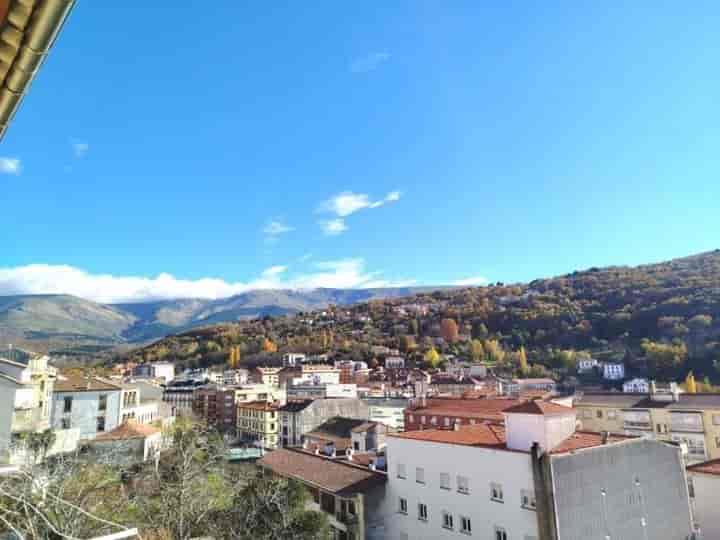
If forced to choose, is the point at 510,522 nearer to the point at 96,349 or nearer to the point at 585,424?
the point at 585,424

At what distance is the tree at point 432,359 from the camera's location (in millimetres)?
124325

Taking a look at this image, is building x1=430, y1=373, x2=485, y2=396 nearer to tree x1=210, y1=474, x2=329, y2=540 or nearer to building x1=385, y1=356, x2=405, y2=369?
building x1=385, y1=356, x2=405, y2=369

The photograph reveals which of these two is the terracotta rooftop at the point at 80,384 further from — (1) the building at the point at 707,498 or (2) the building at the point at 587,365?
(2) the building at the point at 587,365

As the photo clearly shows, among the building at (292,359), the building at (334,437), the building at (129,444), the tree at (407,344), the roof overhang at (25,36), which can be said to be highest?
the tree at (407,344)

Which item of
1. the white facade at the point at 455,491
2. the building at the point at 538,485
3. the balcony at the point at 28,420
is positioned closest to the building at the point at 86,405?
the balcony at the point at 28,420

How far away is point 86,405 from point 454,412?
3284cm

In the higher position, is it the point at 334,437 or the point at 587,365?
the point at 587,365

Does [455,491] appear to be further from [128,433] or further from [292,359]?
[292,359]

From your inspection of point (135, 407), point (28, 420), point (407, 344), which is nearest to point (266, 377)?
point (135, 407)

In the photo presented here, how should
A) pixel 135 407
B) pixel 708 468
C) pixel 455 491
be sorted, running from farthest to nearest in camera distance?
pixel 135 407, pixel 708 468, pixel 455 491

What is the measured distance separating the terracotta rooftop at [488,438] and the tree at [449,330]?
127 metres

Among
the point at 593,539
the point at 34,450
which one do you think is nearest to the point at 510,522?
the point at 593,539

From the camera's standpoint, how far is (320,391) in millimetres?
78812

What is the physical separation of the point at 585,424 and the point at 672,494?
101ft
